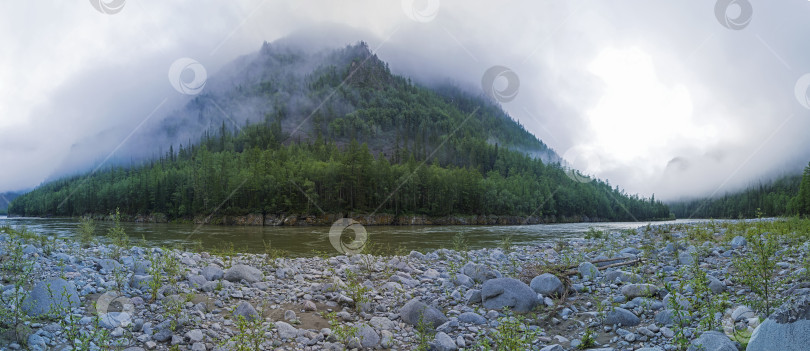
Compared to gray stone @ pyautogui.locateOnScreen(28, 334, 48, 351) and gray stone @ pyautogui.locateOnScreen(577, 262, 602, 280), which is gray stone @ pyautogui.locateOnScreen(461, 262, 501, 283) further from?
gray stone @ pyautogui.locateOnScreen(28, 334, 48, 351)

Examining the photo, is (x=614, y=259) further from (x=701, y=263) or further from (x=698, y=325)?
(x=698, y=325)

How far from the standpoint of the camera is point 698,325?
5645mm

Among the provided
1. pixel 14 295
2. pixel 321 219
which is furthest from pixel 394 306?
pixel 321 219

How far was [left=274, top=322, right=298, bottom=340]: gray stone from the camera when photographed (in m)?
7.02

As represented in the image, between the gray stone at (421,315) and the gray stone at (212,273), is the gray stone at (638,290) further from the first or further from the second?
the gray stone at (212,273)

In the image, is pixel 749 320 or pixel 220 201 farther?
pixel 220 201

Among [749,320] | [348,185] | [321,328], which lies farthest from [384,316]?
[348,185]

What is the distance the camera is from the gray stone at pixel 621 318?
6.43 m

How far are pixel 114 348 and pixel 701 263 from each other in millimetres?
12465

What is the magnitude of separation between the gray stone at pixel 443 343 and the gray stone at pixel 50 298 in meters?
5.92

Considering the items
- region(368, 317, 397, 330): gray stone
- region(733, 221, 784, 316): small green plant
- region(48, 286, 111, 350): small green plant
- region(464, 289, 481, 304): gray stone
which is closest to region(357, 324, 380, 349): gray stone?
region(368, 317, 397, 330): gray stone

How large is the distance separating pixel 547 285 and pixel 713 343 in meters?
3.98

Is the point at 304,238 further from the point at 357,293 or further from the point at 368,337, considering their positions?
the point at 368,337
